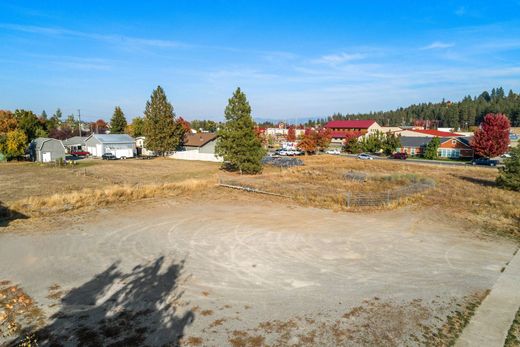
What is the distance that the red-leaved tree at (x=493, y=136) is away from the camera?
55.0 m

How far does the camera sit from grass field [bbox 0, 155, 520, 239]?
2208cm

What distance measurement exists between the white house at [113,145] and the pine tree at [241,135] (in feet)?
101

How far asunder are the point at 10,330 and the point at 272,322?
698 cm

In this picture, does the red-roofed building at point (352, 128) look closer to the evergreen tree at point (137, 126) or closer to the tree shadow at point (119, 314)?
the evergreen tree at point (137, 126)

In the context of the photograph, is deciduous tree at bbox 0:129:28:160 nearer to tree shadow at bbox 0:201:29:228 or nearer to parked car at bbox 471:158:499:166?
tree shadow at bbox 0:201:29:228

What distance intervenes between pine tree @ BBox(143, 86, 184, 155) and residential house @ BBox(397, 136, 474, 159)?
47.7m

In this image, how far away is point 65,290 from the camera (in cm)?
1127

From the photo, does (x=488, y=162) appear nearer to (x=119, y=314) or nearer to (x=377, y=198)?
(x=377, y=198)

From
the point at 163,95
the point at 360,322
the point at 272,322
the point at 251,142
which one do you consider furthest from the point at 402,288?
the point at 163,95

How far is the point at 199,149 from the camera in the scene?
63844mm

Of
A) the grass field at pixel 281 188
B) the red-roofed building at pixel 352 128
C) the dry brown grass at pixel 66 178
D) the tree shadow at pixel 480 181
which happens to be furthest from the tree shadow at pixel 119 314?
the red-roofed building at pixel 352 128

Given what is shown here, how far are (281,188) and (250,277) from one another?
62.1 feet

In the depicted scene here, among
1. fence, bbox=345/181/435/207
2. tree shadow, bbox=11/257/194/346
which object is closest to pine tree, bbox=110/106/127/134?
fence, bbox=345/181/435/207

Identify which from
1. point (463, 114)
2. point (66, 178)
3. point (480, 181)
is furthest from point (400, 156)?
point (463, 114)
